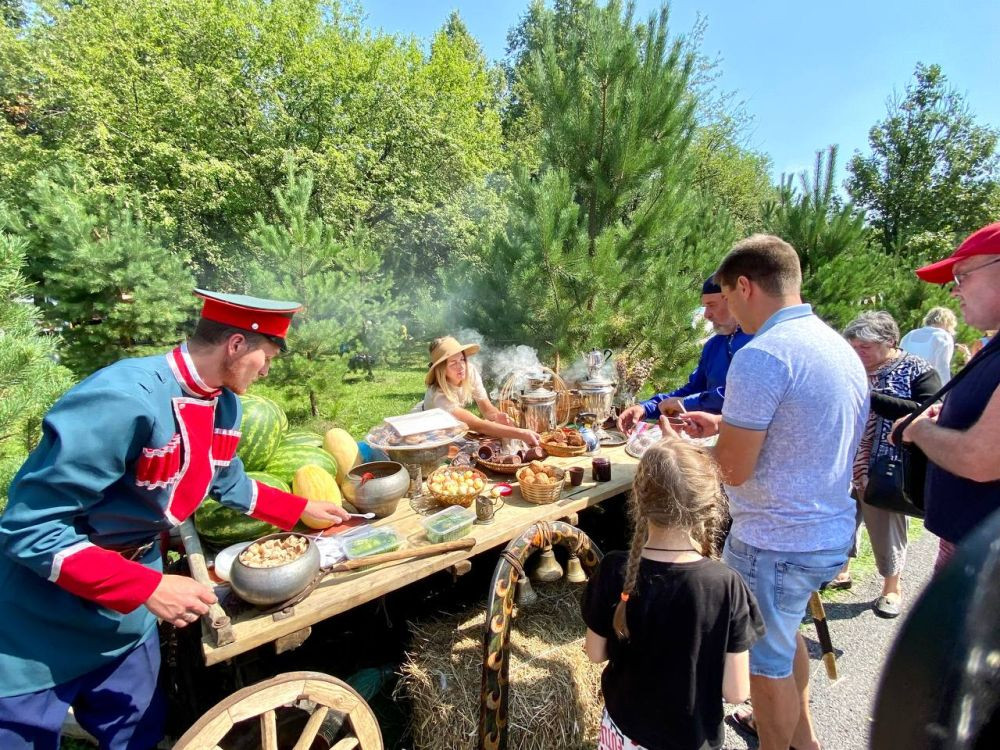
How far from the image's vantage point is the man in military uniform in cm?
151

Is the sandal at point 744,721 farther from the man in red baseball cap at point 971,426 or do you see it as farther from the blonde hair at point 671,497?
the blonde hair at point 671,497

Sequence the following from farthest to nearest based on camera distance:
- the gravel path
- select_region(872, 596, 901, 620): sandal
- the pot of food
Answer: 1. the pot of food
2. select_region(872, 596, 901, 620): sandal
3. the gravel path

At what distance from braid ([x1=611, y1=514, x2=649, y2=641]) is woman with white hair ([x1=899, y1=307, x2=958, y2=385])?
5342 millimetres

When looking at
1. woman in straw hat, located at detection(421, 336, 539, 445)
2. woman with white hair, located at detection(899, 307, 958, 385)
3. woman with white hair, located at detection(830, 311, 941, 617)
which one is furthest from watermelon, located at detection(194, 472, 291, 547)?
woman with white hair, located at detection(899, 307, 958, 385)

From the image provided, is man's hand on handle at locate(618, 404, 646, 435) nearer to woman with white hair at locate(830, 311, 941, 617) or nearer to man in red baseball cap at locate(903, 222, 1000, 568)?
woman with white hair at locate(830, 311, 941, 617)

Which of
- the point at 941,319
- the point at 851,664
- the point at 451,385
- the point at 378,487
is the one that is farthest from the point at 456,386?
the point at 941,319

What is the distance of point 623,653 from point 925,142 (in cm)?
2167

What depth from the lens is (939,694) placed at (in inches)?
17.5

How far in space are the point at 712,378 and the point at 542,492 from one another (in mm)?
1751

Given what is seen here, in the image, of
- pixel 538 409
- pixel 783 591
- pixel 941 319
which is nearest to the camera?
pixel 783 591

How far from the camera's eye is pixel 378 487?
2533 mm

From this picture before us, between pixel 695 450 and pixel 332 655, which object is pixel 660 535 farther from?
pixel 332 655

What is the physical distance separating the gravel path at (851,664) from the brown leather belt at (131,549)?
118 inches

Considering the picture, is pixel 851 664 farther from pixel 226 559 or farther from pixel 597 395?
pixel 226 559
